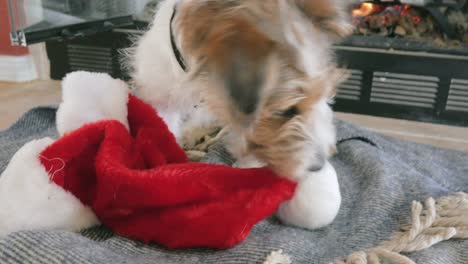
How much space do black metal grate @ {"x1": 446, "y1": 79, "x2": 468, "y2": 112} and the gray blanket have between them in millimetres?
543

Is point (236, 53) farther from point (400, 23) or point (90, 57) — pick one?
point (90, 57)

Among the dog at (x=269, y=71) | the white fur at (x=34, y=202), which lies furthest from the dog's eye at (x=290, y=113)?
the white fur at (x=34, y=202)

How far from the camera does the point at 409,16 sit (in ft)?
6.82

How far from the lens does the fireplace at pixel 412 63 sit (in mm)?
1923

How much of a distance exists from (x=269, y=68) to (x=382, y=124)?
1.39 m

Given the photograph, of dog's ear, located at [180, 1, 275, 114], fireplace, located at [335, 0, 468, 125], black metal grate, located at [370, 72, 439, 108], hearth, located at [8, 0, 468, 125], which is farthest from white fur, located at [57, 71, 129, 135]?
black metal grate, located at [370, 72, 439, 108]

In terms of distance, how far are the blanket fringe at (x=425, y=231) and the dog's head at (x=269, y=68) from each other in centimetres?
19

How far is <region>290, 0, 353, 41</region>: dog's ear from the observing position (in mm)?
771

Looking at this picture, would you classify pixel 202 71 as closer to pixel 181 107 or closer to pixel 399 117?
pixel 181 107

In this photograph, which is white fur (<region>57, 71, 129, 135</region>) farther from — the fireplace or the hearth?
the fireplace

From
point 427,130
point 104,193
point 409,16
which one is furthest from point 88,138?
point 409,16

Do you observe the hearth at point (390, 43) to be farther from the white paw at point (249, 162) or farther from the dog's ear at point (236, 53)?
the dog's ear at point (236, 53)

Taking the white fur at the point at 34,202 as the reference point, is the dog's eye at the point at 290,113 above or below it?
above

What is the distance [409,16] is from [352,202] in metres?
1.31
